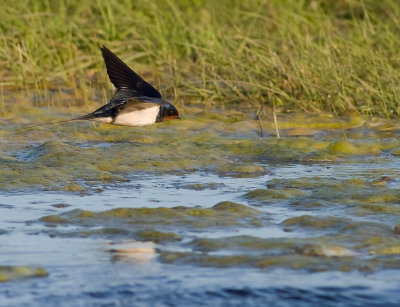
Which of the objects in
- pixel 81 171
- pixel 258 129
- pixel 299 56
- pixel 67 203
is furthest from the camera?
pixel 299 56

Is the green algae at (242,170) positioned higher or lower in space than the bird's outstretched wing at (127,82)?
lower

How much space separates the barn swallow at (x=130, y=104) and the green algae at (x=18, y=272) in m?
1.82

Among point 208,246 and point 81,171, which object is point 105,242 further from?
point 81,171

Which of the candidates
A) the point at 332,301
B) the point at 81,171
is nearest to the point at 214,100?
the point at 81,171

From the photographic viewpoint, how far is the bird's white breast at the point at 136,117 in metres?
5.22

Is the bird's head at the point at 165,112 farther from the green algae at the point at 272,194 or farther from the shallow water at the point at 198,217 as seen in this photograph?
the green algae at the point at 272,194

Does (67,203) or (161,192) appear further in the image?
(161,192)

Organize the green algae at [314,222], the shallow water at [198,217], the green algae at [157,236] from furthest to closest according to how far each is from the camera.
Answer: the green algae at [314,222] → the green algae at [157,236] → the shallow water at [198,217]

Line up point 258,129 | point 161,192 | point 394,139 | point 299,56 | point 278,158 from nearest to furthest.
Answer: point 161,192 < point 278,158 < point 394,139 < point 258,129 < point 299,56

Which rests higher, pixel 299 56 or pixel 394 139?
pixel 299 56

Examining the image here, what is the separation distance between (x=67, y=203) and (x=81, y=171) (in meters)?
0.80

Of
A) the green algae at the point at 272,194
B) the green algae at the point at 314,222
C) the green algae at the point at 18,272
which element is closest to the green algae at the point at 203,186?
the green algae at the point at 272,194

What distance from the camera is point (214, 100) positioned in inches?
302

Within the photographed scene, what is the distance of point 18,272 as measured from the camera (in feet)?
10.9
